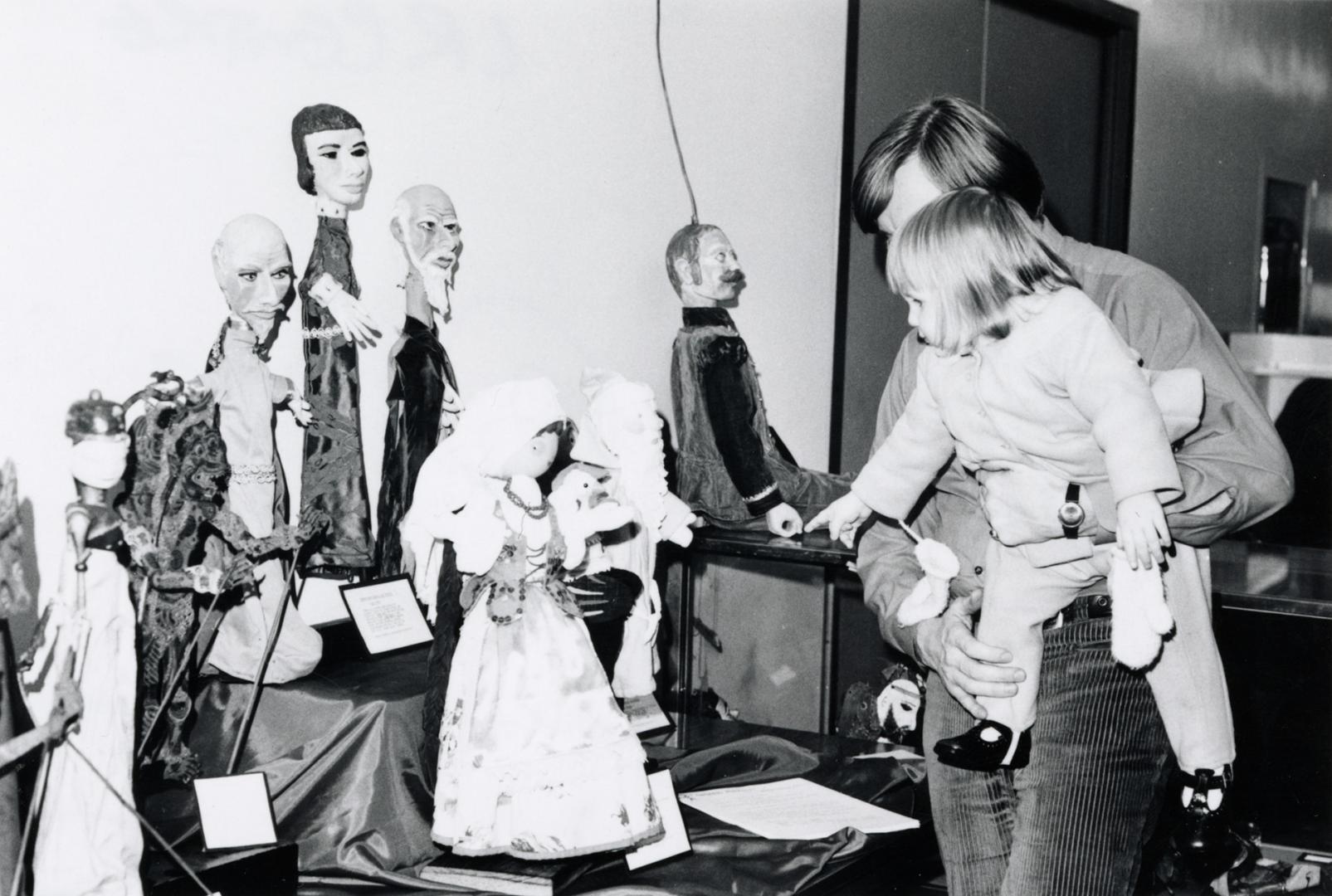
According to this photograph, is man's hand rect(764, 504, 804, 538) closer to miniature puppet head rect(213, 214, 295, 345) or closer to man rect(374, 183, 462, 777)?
man rect(374, 183, 462, 777)

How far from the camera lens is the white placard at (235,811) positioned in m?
2.54

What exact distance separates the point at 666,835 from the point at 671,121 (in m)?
2.29

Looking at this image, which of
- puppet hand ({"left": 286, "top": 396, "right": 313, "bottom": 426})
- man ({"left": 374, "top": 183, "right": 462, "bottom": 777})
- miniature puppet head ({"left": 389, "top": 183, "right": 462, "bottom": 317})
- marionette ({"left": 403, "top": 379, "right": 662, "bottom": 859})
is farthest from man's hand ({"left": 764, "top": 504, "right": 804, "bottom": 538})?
puppet hand ({"left": 286, "top": 396, "right": 313, "bottom": 426})

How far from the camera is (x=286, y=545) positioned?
267 centimetres

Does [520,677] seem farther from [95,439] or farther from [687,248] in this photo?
[687,248]

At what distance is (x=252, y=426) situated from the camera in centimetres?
286

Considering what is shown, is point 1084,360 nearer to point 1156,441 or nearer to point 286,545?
point 1156,441

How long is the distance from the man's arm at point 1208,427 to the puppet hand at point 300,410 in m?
1.77

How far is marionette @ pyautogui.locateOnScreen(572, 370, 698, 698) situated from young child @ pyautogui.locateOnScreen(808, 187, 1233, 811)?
1.46 m

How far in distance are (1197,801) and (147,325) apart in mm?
2109

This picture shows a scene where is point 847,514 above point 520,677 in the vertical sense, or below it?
above

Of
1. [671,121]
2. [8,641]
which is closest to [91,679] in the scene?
[8,641]

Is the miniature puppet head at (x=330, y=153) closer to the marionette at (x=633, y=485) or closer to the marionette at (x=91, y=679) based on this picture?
the marionette at (x=633, y=485)

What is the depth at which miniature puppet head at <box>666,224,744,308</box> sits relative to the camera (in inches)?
159
